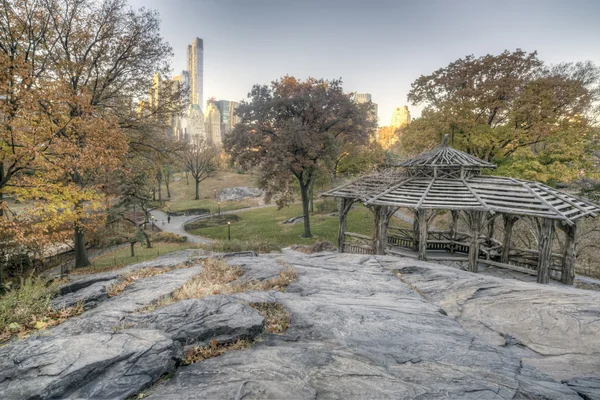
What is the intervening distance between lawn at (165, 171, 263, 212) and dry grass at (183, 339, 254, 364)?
136 ft

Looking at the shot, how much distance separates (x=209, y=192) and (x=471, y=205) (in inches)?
2006

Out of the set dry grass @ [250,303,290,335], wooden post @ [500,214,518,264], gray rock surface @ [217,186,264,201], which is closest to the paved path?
gray rock surface @ [217,186,264,201]

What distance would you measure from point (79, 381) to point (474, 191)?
1562 centimetres

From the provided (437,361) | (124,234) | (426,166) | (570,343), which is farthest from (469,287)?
(124,234)

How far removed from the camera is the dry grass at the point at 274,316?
213 inches

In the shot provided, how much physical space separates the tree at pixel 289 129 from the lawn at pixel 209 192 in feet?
76.9

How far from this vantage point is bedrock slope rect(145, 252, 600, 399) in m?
3.60

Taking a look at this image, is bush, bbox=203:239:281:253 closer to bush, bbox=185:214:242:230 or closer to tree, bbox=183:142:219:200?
bush, bbox=185:214:242:230

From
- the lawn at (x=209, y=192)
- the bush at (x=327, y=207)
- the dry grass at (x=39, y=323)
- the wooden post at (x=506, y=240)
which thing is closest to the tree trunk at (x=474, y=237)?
the wooden post at (x=506, y=240)

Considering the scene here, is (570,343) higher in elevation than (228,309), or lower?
lower

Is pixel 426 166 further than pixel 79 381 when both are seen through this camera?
Yes

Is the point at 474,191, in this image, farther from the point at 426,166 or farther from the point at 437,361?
the point at 437,361

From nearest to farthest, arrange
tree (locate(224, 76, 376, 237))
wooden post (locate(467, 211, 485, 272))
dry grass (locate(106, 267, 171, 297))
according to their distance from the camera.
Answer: dry grass (locate(106, 267, 171, 297)) → wooden post (locate(467, 211, 485, 272)) → tree (locate(224, 76, 376, 237))

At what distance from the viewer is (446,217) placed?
100.0 feet
